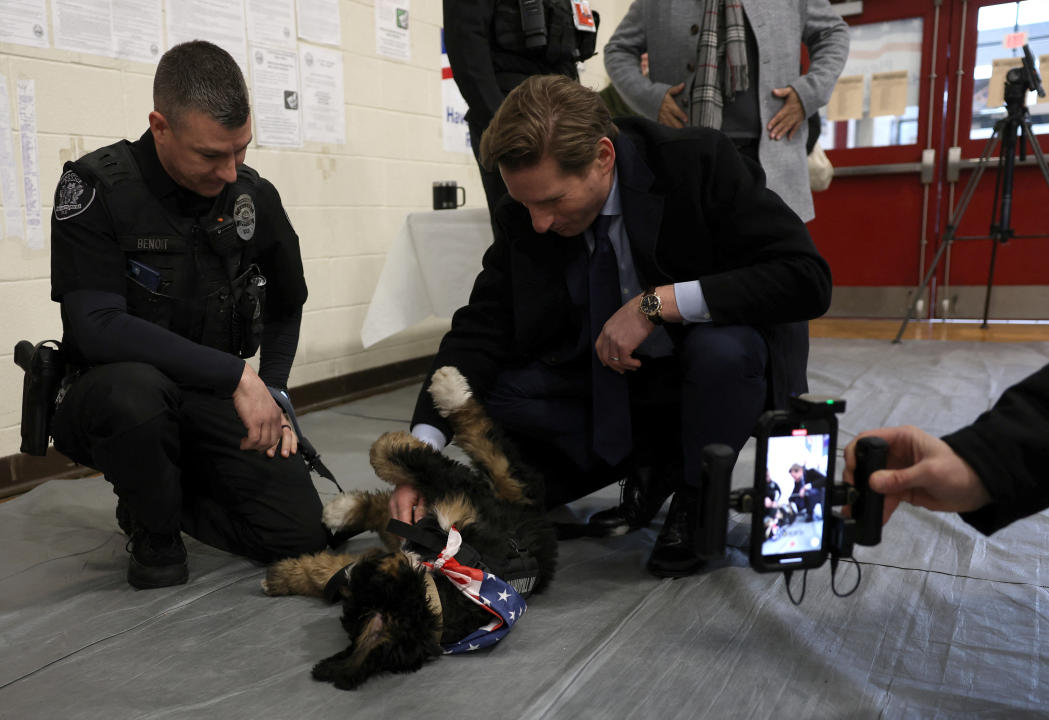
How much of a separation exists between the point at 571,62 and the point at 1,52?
5.12 ft

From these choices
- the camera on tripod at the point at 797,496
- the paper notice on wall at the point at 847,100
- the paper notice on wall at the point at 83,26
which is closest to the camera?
the camera on tripod at the point at 797,496

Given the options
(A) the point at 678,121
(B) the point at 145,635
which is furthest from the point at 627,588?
(A) the point at 678,121

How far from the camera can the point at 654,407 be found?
164cm

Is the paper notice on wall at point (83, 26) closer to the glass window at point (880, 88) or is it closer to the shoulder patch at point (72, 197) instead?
the shoulder patch at point (72, 197)

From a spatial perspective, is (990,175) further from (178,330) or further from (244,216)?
(178,330)

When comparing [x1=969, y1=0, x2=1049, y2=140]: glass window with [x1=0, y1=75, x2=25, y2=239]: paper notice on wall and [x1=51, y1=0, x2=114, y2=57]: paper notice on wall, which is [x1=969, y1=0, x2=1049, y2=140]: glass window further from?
[x1=0, y1=75, x2=25, y2=239]: paper notice on wall

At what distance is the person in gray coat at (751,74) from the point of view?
7.59 feet

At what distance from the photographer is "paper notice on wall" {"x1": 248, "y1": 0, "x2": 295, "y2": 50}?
2717 mm

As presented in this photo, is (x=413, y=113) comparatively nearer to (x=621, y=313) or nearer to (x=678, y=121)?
(x=678, y=121)

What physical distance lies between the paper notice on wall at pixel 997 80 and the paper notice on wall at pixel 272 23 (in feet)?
14.0

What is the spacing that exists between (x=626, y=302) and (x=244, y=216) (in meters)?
0.76

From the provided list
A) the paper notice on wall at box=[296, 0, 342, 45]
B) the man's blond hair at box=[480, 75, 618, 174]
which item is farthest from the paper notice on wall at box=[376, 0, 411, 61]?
the man's blond hair at box=[480, 75, 618, 174]

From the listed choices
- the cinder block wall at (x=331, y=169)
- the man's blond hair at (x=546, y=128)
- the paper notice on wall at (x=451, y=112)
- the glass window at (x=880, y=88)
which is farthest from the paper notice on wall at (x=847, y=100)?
the man's blond hair at (x=546, y=128)

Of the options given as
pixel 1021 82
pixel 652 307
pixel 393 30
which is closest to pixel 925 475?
pixel 652 307
